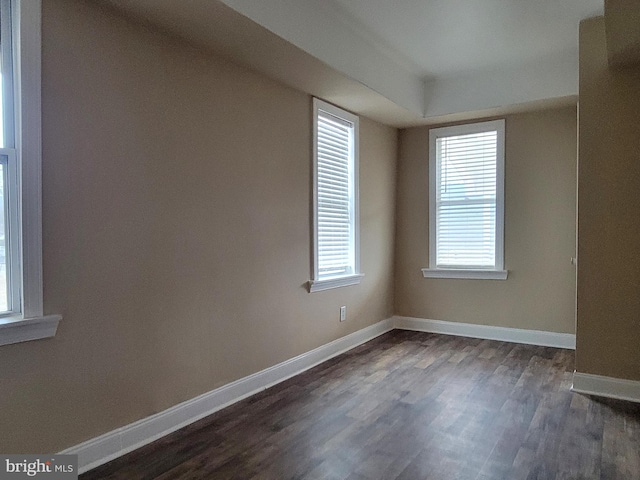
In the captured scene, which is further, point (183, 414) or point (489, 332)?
point (489, 332)

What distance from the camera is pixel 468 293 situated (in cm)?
472

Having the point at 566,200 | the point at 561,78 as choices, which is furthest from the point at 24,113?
the point at 566,200

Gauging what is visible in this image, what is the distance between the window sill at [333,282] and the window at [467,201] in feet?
3.48

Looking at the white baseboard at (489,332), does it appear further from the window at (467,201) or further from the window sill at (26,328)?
the window sill at (26,328)

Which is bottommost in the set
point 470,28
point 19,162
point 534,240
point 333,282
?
point 333,282

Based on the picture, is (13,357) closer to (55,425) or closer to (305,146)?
(55,425)

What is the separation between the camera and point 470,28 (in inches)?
129

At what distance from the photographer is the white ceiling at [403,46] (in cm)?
246

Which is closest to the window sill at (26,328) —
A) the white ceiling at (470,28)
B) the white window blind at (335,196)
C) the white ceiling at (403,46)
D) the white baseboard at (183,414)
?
the white baseboard at (183,414)

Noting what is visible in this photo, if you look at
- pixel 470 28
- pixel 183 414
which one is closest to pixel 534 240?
pixel 470 28

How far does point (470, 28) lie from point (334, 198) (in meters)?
1.69

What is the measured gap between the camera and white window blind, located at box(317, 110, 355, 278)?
3832 millimetres

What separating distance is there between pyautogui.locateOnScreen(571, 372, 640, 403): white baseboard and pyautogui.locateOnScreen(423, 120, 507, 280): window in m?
1.54

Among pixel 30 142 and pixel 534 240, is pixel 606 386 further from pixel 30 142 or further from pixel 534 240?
pixel 30 142
